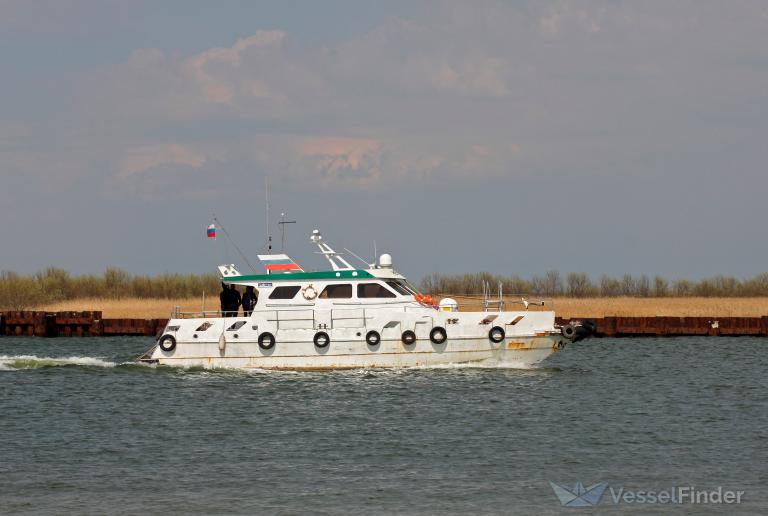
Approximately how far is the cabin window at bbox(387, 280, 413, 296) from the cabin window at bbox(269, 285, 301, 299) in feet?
8.15

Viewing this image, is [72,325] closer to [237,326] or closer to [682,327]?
[237,326]

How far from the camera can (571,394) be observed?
93.9 ft

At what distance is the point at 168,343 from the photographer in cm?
3114

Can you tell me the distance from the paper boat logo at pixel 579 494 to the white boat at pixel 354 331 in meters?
11.5

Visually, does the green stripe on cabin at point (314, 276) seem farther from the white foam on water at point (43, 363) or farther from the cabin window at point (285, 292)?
the white foam on water at point (43, 363)

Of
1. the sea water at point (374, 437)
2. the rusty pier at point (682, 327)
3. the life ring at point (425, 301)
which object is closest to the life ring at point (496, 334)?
the sea water at point (374, 437)

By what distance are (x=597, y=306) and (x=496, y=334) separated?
103 ft

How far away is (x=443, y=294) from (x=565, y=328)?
3590 cm

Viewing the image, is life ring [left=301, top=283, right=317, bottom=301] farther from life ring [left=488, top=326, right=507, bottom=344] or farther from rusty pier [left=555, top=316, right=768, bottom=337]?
rusty pier [left=555, top=316, right=768, bottom=337]

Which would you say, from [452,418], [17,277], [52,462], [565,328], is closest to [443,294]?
[17,277]

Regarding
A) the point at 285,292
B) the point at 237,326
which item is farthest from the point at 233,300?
the point at 285,292

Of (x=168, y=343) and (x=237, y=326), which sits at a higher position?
(x=237, y=326)

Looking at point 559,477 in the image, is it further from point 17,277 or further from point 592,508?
point 17,277

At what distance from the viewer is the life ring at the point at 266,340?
100 ft
